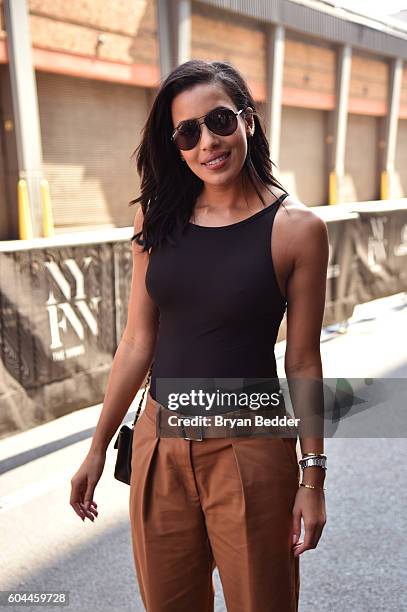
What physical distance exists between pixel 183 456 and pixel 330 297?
278 inches

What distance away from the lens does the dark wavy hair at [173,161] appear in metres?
1.70

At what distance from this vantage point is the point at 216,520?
1.64 meters

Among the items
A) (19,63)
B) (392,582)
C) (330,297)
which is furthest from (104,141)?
(392,582)

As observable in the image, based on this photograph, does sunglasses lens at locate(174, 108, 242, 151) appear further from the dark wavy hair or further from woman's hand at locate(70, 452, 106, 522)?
woman's hand at locate(70, 452, 106, 522)

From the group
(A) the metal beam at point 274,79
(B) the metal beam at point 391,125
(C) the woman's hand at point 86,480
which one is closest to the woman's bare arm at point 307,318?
(C) the woman's hand at point 86,480

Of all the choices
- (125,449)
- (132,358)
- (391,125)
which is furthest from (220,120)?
(391,125)

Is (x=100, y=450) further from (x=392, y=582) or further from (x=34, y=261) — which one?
(x=34, y=261)

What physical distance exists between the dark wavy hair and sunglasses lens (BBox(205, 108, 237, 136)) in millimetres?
70

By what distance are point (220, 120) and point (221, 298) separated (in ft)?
1.50

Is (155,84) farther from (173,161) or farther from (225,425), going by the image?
(225,425)

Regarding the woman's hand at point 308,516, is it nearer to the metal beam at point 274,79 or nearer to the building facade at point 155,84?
the building facade at point 155,84

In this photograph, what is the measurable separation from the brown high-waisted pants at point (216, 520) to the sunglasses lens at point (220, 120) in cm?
73

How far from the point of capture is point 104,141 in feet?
54.2

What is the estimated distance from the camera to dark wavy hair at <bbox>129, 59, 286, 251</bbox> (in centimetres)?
170
